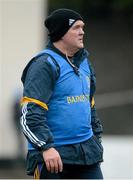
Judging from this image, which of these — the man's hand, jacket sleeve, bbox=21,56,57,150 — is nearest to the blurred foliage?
jacket sleeve, bbox=21,56,57,150

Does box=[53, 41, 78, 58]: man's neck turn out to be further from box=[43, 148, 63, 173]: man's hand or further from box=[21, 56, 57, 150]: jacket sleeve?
box=[43, 148, 63, 173]: man's hand

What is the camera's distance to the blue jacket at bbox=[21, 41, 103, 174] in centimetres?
586

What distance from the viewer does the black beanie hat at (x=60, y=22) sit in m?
6.13

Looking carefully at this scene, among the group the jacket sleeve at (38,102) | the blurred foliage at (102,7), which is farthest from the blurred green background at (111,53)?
the jacket sleeve at (38,102)

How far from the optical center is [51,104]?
6004 mm

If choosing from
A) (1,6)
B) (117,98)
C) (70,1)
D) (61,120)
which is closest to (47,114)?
(61,120)

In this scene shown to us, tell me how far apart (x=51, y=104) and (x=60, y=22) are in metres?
0.56

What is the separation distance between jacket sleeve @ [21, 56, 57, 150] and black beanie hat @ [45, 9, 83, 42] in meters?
0.24

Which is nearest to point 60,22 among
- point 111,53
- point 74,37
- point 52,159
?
point 74,37

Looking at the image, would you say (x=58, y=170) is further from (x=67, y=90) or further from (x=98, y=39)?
(x=98, y=39)

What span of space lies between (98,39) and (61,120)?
31737 mm

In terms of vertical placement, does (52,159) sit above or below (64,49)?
below

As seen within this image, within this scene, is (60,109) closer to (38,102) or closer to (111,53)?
(38,102)

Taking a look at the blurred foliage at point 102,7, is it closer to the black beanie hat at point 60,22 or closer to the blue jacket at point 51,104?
the black beanie hat at point 60,22
